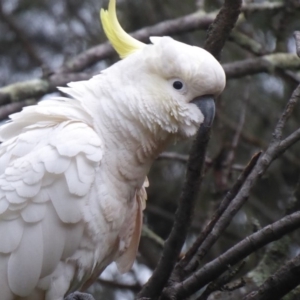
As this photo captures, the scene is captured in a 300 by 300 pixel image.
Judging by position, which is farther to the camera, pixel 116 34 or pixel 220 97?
pixel 220 97

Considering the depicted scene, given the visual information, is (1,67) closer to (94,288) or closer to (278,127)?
(94,288)

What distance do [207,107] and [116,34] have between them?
18.5 inches

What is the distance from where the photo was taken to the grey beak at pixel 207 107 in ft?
9.14

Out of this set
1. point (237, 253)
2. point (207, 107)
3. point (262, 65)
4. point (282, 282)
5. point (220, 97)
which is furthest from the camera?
point (220, 97)

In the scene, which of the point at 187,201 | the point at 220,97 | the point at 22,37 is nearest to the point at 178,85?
the point at 187,201

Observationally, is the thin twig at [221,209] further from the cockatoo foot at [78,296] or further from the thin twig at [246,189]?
the cockatoo foot at [78,296]

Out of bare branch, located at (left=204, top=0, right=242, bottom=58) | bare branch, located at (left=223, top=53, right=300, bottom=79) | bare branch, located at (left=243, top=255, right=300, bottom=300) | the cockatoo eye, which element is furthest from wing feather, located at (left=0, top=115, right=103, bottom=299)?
bare branch, located at (left=223, top=53, right=300, bottom=79)

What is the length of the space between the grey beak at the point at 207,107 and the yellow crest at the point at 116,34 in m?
0.35

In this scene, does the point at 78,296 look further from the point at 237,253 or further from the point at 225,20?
the point at 225,20

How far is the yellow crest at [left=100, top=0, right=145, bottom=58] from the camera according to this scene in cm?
Answer: 295

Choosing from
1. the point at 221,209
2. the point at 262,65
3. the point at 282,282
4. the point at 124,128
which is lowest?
the point at 262,65

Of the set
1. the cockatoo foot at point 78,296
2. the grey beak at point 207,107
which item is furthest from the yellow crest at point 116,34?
the cockatoo foot at point 78,296

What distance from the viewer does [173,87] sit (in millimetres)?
2834

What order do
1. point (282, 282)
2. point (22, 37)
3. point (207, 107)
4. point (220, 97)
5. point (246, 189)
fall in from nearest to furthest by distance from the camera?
point (282, 282), point (246, 189), point (207, 107), point (220, 97), point (22, 37)
